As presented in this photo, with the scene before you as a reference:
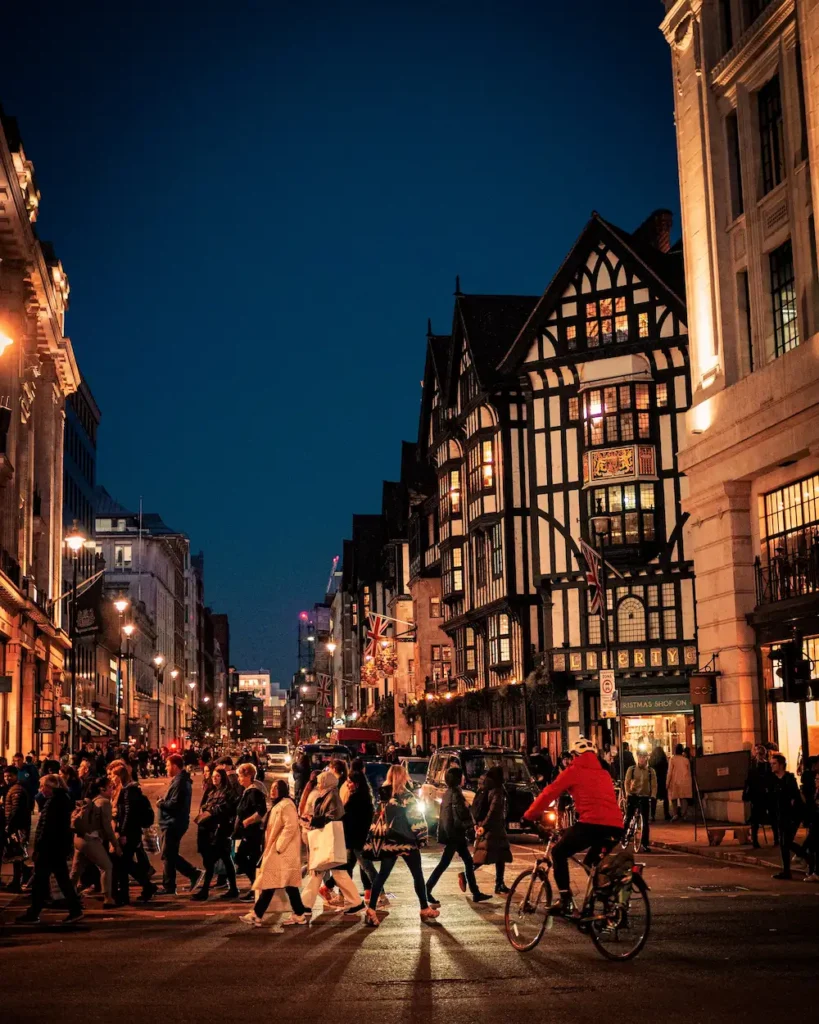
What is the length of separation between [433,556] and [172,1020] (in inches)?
2561

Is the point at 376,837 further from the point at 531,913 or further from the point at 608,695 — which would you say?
the point at 608,695

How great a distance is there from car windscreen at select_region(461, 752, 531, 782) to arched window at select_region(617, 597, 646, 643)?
65.0 ft

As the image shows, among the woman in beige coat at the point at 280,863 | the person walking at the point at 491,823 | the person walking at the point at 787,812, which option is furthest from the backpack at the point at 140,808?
the person walking at the point at 787,812

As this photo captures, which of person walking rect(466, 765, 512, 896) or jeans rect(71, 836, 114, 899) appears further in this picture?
jeans rect(71, 836, 114, 899)

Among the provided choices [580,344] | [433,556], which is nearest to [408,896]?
[580,344]

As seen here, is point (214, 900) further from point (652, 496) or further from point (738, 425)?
point (652, 496)

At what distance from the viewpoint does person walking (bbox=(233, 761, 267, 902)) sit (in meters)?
18.5

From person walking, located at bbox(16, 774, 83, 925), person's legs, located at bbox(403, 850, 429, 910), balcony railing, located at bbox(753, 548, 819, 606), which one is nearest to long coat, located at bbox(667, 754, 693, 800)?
balcony railing, located at bbox(753, 548, 819, 606)

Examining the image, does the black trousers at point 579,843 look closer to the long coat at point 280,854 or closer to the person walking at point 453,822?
the long coat at point 280,854

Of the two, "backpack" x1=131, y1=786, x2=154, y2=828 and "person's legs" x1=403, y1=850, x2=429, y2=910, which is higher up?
"backpack" x1=131, y1=786, x2=154, y2=828

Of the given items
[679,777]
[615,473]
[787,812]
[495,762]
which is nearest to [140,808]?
[787,812]

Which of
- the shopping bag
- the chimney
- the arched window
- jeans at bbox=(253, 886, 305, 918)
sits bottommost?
jeans at bbox=(253, 886, 305, 918)

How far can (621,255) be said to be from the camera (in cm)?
5178

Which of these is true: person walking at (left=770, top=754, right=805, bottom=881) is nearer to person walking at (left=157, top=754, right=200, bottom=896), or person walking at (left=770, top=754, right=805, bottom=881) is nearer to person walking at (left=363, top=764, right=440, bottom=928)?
person walking at (left=363, top=764, right=440, bottom=928)
